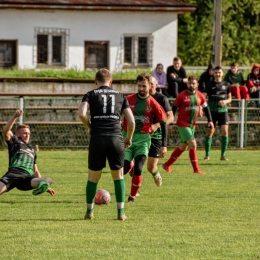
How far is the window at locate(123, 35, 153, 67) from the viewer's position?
33.6 m

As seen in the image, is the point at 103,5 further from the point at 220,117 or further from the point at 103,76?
the point at 103,76

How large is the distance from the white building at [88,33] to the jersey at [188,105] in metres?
14.1

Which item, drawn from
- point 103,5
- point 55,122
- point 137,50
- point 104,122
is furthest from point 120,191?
point 137,50

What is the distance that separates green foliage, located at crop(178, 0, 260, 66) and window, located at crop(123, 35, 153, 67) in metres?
11.6

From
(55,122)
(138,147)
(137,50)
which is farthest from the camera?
(137,50)

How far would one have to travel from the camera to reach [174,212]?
12070 millimetres

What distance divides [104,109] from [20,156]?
1.80m

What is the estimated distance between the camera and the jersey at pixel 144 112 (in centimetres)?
1332

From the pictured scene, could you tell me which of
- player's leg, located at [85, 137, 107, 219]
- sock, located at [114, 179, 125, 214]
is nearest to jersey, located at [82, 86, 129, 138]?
player's leg, located at [85, 137, 107, 219]

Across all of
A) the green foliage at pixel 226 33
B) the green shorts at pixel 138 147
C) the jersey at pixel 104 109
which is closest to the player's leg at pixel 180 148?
the green shorts at pixel 138 147

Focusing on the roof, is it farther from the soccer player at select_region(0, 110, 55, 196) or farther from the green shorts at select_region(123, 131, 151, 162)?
the soccer player at select_region(0, 110, 55, 196)

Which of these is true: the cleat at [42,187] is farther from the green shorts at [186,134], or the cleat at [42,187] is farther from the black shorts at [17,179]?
the green shorts at [186,134]

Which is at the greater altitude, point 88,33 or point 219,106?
point 88,33

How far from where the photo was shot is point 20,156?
1214cm
